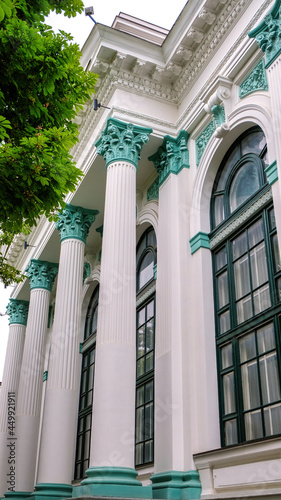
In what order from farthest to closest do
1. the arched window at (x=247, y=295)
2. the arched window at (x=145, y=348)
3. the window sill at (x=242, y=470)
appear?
the arched window at (x=145, y=348)
the arched window at (x=247, y=295)
the window sill at (x=242, y=470)

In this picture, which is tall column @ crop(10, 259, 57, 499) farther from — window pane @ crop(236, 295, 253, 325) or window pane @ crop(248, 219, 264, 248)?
window pane @ crop(248, 219, 264, 248)

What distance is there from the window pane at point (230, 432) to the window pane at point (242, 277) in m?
2.09

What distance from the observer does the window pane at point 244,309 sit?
886 centimetres

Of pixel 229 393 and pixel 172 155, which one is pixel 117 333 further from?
pixel 172 155

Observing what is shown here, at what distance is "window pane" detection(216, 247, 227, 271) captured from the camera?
10.0 m

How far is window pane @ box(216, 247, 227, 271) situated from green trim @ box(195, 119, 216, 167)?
6.97ft

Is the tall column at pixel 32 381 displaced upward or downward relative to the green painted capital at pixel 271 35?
downward

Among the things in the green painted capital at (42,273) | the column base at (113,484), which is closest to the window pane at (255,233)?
the column base at (113,484)

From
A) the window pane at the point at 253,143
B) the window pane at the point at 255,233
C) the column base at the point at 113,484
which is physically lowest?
the column base at the point at 113,484

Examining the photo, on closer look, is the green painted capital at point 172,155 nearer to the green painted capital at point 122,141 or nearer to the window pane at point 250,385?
the green painted capital at point 122,141

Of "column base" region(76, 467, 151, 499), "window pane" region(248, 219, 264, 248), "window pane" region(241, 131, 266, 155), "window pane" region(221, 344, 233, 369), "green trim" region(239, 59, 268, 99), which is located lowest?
"column base" region(76, 467, 151, 499)

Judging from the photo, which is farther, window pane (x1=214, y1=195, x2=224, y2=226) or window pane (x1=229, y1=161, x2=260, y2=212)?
window pane (x1=214, y1=195, x2=224, y2=226)

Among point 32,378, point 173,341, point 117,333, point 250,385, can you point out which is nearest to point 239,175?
point 173,341

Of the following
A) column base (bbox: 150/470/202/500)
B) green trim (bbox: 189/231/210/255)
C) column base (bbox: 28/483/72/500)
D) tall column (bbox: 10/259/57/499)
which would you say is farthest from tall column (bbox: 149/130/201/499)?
tall column (bbox: 10/259/57/499)
